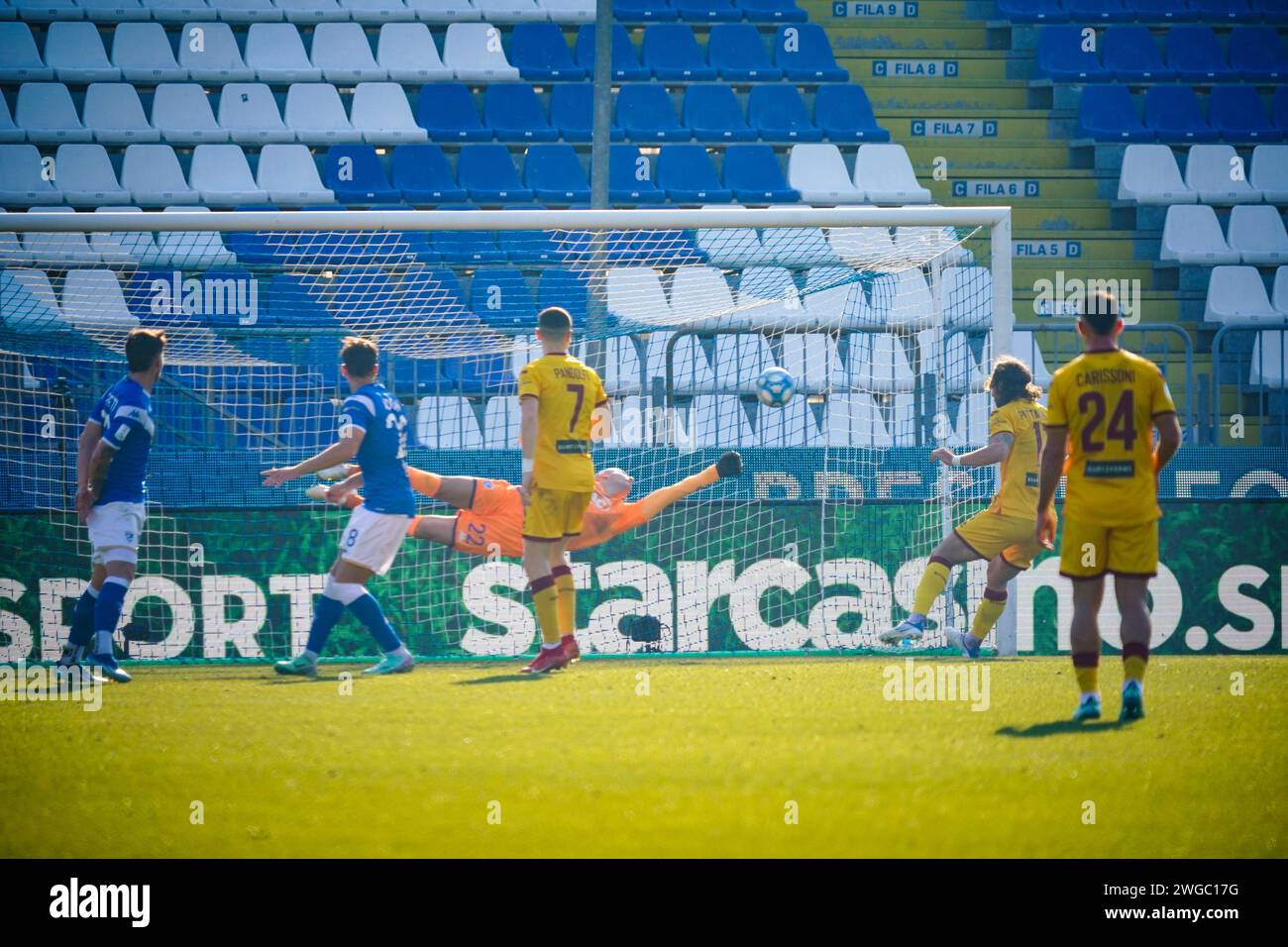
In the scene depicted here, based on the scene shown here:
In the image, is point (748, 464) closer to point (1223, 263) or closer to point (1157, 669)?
point (1157, 669)

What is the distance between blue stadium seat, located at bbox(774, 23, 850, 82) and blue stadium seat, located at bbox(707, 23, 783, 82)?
0.19 m

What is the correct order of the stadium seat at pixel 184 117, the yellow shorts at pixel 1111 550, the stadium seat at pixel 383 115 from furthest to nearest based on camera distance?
the stadium seat at pixel 383 115 < the stadium seat at pixel 184 117 < the yellow shorts at pixel 1111 550

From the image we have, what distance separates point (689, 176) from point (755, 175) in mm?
797

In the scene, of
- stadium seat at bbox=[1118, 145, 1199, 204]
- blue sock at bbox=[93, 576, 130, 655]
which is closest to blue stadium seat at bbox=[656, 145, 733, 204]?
stadium seat at bbox=[1118, 145, 1199, 204]

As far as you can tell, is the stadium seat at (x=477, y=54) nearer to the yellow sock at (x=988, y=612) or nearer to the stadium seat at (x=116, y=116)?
the stadium seat at (x=116, y=116)

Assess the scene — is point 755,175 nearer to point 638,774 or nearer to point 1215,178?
point 1215,178

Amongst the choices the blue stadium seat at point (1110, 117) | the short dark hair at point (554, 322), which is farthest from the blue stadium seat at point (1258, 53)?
the short dark hair at point (554, 322)

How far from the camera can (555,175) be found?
17.5 metres

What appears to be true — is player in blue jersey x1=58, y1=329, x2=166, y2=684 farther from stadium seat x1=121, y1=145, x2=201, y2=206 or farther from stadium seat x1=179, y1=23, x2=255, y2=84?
stadium seat x1=179, y1=23, x2=255, y2=84

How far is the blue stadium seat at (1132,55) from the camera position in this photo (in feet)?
65.1

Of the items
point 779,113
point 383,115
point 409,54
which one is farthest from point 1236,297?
point 409,54

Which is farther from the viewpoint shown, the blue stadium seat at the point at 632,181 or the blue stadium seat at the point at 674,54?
the blue stadium seat at the point at 674,54

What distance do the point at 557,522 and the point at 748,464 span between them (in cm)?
321

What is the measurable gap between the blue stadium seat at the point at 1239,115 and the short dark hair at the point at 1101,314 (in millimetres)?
14138
